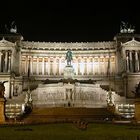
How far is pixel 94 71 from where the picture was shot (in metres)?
94.9

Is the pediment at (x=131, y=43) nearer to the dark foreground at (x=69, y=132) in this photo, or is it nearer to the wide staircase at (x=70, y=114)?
the wide staircase at (x=70, y=114)

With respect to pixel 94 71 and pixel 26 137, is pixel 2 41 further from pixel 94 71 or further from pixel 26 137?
pixel 26 137

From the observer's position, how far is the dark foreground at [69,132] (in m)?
22.0

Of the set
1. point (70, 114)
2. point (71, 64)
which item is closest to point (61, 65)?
point (71, 64)

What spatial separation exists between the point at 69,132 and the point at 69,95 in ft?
134

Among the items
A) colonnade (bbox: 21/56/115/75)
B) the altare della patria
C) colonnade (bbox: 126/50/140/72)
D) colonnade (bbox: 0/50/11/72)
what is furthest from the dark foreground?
colonnade (bbox: 21/56/115/75)

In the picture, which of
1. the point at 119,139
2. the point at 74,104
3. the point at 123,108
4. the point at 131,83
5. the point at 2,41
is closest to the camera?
the point at 119,139

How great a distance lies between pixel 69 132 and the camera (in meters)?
25.3

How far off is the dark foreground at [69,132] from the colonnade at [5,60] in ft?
196

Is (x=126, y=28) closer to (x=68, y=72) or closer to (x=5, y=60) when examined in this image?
(x=68, y=72)

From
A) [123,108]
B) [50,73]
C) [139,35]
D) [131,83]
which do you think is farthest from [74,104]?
[139,35]

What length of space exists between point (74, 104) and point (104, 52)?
35159mm

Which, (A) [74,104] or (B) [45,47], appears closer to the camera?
(A) [74,104]

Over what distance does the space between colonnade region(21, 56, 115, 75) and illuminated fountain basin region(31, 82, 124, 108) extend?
24124 millimetres
